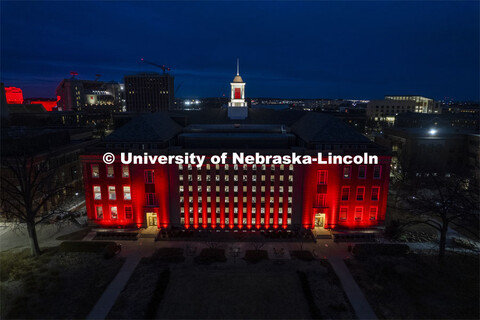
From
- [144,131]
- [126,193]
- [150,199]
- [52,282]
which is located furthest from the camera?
[144,131]

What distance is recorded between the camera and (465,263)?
46.9 metres

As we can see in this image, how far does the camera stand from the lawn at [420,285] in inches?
1446

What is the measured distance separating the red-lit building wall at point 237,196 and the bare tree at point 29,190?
8.71 metres

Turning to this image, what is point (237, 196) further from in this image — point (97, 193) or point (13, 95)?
point (13, 95)

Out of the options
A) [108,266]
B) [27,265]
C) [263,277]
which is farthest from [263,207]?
[27,265]

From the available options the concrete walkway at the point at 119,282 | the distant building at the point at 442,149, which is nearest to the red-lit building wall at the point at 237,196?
the concrete walkway at the point at 119,282

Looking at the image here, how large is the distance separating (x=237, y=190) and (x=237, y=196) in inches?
52.4

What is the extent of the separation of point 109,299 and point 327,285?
104 feet

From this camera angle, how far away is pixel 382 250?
5047 cm

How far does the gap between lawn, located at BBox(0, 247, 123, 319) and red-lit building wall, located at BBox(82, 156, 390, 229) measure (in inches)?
482

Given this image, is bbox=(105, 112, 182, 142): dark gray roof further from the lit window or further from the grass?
the grass

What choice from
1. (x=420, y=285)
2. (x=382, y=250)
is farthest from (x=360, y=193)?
(x=420, y=285)

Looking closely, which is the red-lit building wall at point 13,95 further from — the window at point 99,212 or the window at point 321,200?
the window at point 321,200

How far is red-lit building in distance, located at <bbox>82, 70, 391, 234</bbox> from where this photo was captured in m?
57.6
